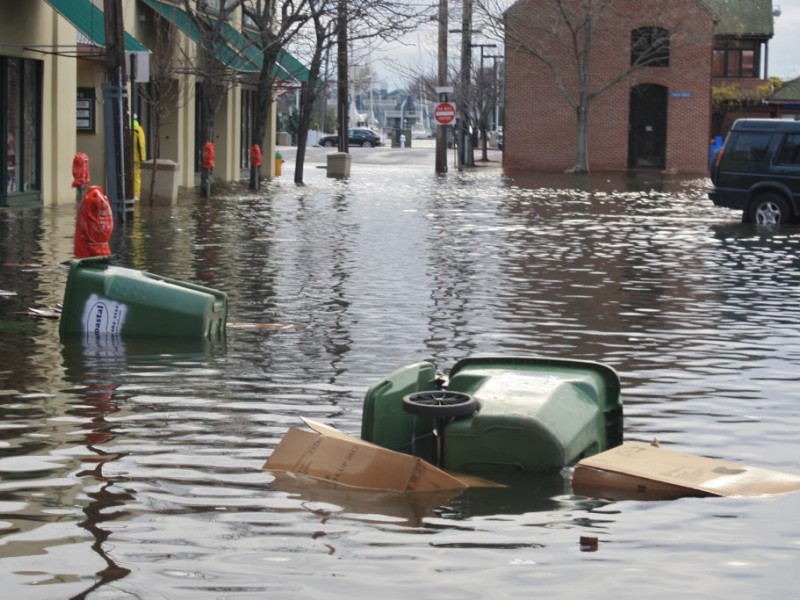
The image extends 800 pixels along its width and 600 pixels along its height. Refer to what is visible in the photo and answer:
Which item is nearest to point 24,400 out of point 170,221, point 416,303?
point 416,303

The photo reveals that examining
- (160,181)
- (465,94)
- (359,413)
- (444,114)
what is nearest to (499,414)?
(359,413)

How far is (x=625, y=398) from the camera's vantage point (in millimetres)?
9547

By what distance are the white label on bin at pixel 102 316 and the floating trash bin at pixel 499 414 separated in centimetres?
424

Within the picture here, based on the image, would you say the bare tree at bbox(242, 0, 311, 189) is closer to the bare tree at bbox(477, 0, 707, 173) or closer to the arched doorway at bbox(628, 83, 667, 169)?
the bare tree at bbox(477, 0, 707, 173)

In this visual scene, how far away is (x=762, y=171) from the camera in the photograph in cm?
2619

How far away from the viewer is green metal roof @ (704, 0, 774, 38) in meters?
78.8

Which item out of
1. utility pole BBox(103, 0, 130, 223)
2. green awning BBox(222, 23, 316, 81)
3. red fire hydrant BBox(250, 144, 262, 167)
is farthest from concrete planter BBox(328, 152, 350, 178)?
utility pole BBox(103, 0, 130, 223)

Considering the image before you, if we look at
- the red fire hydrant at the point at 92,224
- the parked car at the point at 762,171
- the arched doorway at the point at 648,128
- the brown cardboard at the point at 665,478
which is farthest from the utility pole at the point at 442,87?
the brown cardboard at the point at 665,478

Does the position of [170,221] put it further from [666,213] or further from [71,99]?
[666,213]

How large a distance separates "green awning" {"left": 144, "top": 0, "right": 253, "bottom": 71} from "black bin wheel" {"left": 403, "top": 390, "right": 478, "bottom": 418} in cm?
2698

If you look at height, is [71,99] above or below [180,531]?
above

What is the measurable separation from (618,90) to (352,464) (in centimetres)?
5547

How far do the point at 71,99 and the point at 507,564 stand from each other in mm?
25229

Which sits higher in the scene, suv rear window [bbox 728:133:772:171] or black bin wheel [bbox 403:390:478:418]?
suv rear window [bbox 728:133:772:171]
